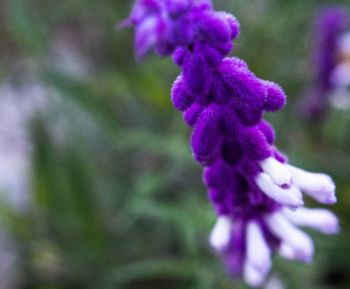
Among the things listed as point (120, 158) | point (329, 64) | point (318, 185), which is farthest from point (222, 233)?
point (120, 158)

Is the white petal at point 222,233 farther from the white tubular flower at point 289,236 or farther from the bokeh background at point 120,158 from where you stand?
the bokeh background at point 120,158

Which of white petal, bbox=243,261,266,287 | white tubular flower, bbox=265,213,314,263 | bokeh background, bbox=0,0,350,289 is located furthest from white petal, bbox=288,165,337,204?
bokeh background, bbox=0,0,350,289

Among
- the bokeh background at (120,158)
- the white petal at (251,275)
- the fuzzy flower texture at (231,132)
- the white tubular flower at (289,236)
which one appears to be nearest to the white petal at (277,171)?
the fuzzy flower texture at (231,132)

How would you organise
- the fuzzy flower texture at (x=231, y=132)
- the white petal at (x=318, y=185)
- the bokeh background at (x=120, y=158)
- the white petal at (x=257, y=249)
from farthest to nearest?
the bokeh background at (x=120, y=158)
the white petal at (x=257, y=249)
the white petal at (x=318, y=185)
the fuzzy flower texture at (x=231, y=132)

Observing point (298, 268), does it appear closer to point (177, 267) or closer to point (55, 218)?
point (177, 267)

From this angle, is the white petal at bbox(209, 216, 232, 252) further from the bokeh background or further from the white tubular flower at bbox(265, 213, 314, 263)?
the bokeh background

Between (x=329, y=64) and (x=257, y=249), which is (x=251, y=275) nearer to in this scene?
(x=257, y=249)
